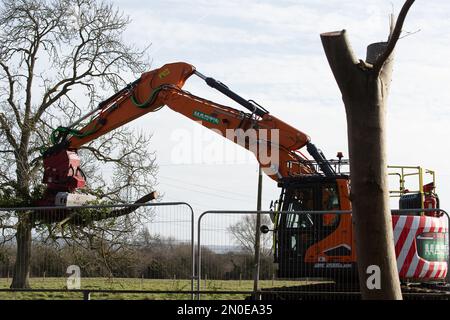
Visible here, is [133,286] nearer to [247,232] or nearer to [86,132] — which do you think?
[247,232]

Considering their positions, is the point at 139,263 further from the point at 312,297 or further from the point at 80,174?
the point at 80,174

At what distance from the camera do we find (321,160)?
47.7ft

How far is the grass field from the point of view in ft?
40.3

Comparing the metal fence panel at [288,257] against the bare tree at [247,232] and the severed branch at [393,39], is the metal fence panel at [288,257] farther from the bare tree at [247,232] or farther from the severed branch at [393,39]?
Answer: the severed branch at [393,39]

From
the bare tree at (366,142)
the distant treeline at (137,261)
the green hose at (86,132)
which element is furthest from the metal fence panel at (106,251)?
the bare tree at (366,142)

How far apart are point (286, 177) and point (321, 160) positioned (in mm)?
785

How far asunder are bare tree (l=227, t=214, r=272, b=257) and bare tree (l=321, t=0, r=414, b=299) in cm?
779

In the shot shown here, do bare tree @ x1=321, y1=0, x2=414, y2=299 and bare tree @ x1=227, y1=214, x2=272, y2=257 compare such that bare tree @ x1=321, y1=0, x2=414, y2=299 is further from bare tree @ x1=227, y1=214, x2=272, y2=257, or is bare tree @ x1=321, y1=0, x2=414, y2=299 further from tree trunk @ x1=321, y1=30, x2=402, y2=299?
bare tree @ x1=227, y1=214, x2=272, y2=257

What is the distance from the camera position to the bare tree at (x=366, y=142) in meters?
4.63

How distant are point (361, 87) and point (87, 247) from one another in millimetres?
12103

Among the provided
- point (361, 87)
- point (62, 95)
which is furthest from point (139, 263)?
point (62, 95)

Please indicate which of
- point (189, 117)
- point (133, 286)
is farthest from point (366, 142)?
point (189, 117)

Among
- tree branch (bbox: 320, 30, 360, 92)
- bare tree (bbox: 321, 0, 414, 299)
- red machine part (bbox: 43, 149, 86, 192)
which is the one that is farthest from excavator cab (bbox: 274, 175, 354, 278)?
tree branch (bbox: 320, 30, 360, 92)

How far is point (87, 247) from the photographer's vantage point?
52.5 ft
